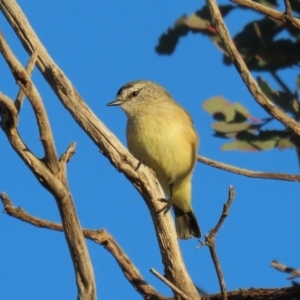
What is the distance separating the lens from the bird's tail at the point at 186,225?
7.16 metres

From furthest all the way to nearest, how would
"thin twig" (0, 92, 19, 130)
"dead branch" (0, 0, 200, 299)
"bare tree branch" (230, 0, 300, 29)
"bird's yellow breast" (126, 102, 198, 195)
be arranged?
"bird's yellow breast" (126, 102, 198, 195) < "bare tree branch" (230, 0, 300, 29) < "dead branch" (0, 0, 200, 299) < "thin twig" (0, 92, 19, 130)

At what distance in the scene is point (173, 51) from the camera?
652cm

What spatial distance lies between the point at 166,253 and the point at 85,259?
2.79ft

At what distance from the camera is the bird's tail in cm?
716

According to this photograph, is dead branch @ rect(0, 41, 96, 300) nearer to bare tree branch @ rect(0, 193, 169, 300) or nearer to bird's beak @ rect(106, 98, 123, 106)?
bare tree branch @ rect(0, 193, 169, 300)

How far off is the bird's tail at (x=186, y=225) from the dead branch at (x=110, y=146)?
8.77 feet

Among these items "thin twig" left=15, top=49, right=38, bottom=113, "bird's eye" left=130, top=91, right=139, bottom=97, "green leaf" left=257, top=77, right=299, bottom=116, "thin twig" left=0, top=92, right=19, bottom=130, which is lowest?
"thin twig" left=0, top=92, right=19, bottom=130

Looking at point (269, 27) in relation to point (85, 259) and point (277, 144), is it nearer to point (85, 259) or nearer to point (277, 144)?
point (277, 144)

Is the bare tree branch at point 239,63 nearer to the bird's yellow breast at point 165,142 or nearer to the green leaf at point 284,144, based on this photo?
the green leaf at point 284,144

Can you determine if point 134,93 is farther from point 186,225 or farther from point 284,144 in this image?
point 284,144

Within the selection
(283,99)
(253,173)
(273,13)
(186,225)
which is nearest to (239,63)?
(273,13)

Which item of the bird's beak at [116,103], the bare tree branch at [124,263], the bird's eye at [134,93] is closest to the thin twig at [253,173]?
the bare tree branch at [124,263]

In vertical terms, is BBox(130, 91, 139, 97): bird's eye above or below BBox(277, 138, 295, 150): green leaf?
above

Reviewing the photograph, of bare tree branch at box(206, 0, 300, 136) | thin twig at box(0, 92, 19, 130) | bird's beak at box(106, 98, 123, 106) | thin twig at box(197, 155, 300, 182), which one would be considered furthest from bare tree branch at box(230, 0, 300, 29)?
bird's beak at box(106, 98, 123, 106)
